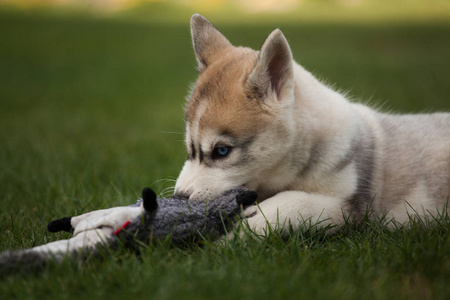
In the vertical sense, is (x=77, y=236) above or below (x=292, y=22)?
below

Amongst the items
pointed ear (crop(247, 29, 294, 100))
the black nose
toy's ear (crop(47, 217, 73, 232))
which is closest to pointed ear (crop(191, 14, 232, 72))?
pointed ear (crop(247, 29, 294, 100))

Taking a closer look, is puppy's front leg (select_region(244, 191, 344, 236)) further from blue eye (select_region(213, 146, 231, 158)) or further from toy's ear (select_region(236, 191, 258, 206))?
blue eye (select_region(213, 146, 231, 158))

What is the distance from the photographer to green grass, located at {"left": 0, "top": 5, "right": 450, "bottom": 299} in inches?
84.4

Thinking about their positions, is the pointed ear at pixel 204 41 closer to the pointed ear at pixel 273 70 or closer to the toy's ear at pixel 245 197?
the pointed ear at pixel 273 70

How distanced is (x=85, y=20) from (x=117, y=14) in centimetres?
248

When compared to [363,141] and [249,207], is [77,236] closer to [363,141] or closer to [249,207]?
[249,207]

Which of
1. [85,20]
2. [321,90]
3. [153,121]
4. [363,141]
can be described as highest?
[85,20]

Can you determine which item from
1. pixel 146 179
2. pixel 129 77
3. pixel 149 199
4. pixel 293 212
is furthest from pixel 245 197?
pixel 129 77

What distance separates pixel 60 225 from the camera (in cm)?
260

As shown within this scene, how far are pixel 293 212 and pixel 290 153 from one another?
0.37 m

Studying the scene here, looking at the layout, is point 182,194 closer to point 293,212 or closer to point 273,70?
point 293,212

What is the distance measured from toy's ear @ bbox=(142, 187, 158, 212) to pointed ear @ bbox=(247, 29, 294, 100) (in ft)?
2.96

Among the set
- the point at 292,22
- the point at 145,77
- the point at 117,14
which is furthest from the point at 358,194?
the point at 117,14

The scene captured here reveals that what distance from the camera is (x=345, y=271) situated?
2266 millimetres
